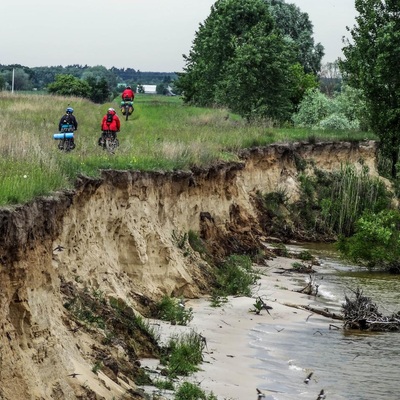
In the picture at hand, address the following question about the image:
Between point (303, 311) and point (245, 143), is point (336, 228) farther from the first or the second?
point (303, 311)

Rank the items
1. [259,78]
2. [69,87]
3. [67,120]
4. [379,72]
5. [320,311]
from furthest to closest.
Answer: [69,87] → [259,78] → [379,72] → [67,120] → [320,311]

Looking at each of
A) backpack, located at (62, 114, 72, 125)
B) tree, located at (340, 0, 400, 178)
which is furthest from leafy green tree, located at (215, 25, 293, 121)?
backpack, located at (62, 114, 72, 125)

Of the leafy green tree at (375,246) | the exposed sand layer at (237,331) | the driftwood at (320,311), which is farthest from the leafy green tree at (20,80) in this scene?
the driftwood at (320,311)

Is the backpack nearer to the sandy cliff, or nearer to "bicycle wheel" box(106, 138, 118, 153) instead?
"bicycle wheel" box(106, 138, 118, 153)

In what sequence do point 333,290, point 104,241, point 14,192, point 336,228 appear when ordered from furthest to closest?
point 336,228
point 333,290
point 104,241
point 14,192

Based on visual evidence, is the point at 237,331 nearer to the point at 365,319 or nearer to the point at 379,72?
the point at 365,319

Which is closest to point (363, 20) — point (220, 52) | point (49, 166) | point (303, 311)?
point (220, 52)

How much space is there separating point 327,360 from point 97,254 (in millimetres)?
4651

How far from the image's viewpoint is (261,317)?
2698 centimetres

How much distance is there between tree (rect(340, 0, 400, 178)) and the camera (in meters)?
55.0

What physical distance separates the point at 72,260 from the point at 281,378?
13.3 ft

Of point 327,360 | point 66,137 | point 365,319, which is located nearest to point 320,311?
point 365,319

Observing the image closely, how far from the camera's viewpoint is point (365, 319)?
2680cm

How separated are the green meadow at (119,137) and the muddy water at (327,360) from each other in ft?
15.2
